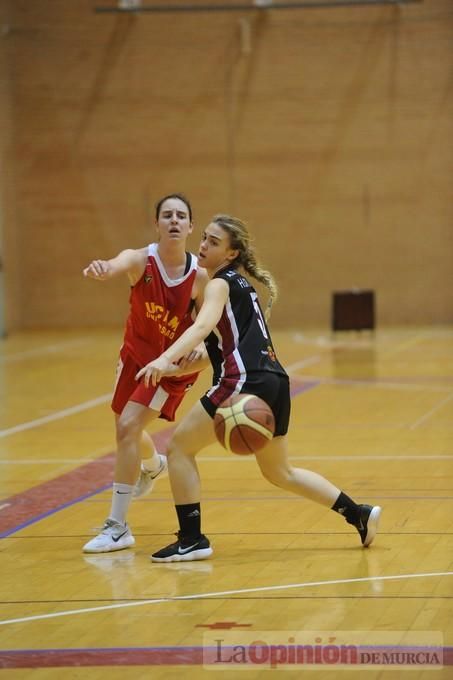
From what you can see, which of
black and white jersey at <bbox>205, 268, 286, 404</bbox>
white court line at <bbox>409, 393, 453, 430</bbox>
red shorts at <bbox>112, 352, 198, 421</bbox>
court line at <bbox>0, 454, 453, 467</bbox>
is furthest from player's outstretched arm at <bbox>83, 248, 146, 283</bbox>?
white court line at <bbox>409, 393, 453, 430</bbox>

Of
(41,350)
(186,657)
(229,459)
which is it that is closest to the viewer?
(186,657)

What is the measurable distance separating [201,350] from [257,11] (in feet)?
58.8

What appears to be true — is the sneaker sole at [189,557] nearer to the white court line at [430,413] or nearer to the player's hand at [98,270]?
the player's hand at [98,270]

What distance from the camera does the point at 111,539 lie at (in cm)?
623

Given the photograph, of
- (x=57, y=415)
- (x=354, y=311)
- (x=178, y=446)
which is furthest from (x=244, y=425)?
(x=354, y=311)

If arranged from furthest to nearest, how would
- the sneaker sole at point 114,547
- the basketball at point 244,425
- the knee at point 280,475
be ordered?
the sneaker sole at point 114,547 < the knee at point 280,475 < the basketball at point 244,425

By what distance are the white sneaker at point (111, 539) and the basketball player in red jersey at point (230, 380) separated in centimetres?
37

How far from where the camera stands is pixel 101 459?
9.28m

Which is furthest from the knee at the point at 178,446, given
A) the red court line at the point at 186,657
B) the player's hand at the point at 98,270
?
the red court line at the point at 186,657

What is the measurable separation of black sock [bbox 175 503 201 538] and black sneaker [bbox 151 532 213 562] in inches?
1.4

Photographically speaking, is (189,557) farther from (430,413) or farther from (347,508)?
(430,413)

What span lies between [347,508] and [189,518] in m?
0.82

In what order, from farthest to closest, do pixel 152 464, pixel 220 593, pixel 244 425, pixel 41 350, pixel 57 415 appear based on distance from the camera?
pixel 41 350, pixel 57 415, pixel 152 464, pixel 244 425, pixel 220 593

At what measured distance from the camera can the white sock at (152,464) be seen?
7207 millimetres
